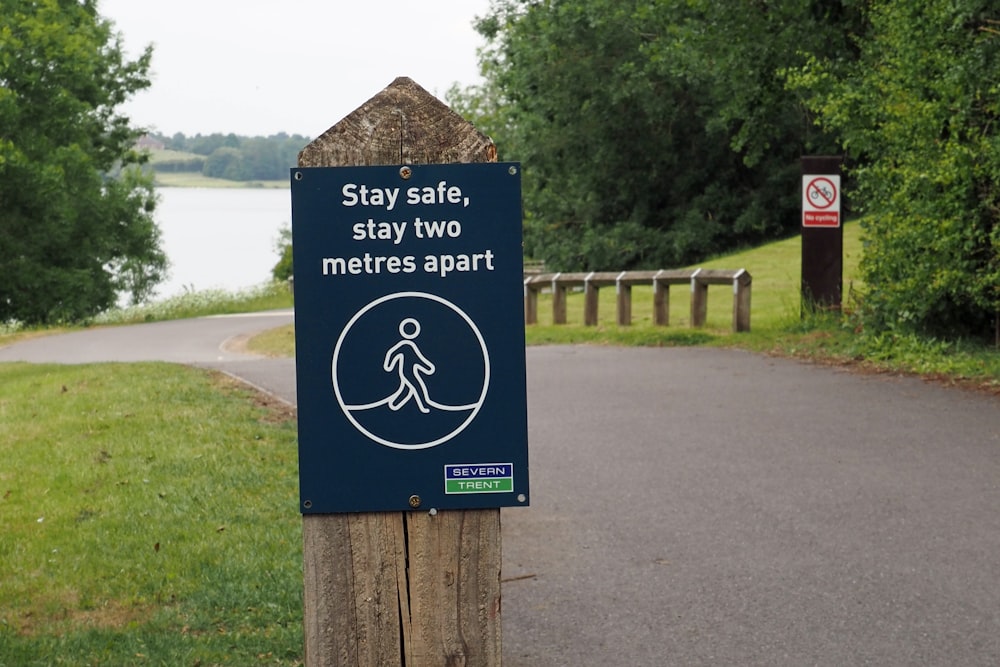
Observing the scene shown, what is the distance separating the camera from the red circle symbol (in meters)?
17.4

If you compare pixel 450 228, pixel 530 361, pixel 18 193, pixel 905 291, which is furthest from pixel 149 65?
pixel 450 228

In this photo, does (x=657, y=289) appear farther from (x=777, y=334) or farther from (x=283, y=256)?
(x=283, y=256)

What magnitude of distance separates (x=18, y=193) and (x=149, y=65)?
10.5 metres

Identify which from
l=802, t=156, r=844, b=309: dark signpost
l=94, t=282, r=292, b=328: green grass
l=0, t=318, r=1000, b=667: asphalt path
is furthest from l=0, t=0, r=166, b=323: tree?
l=0, t=318, r=1000, b=667: asphalt path

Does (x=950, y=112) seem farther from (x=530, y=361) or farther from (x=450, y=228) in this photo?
(x=450, y=228)

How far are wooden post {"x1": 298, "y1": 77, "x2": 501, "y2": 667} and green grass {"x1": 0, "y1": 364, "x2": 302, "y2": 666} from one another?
1914 millimetres

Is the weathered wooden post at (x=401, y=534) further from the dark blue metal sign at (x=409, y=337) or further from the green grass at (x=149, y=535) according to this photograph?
the green grass at (x=149, y=535)

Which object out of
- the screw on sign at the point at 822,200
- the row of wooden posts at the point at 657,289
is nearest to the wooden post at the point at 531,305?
the row of wooden posts at the point at 657,289

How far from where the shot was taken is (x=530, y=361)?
17031 mm

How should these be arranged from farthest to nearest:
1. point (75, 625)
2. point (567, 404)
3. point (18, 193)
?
point (18, 193) → point (567, 404) → point (75, 625)

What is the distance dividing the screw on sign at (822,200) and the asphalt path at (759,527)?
13.9ft

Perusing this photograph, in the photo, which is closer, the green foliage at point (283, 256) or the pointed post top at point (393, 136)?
the pointed post top at point (393, 136)

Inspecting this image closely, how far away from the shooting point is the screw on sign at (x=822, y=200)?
17.4 metres

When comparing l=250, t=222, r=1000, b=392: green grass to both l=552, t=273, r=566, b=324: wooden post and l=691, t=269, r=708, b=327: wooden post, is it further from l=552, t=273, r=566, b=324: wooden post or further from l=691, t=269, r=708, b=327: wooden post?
l=552, t=273, r=566, b=324: wooden post
